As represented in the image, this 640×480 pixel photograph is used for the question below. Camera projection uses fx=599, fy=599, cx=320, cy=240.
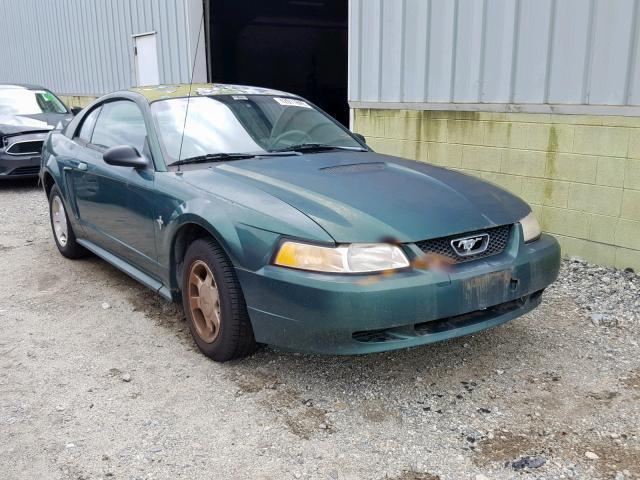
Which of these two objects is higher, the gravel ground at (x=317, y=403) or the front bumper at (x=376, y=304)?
the front bumper at (x=376, y=304)

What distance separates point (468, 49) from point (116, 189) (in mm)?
3509

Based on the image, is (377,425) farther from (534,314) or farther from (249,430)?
(534,314)

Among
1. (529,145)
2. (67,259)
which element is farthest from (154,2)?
(529,145)

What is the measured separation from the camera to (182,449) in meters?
2.61


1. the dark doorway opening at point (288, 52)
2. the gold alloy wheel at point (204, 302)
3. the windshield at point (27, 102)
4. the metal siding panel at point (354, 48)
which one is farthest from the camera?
the dark doorway opening at point (288, 52)

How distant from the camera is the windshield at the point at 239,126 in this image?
12.5 feet

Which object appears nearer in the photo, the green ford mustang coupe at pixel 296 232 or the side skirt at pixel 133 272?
the green ford mustang coupe at pixel 296 232

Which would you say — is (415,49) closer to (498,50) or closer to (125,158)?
(498,50)

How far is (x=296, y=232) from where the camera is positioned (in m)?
2.79

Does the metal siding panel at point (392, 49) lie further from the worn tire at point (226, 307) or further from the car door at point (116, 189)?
the worn tire at point (226, 307)

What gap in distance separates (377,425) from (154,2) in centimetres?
1010

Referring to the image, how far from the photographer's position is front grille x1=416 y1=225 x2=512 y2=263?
2848 millimetres

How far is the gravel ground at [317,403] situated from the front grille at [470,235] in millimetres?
704

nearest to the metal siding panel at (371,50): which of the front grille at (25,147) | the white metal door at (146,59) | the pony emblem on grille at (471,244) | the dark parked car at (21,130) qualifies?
the pony emblem on grille at (471,244)
